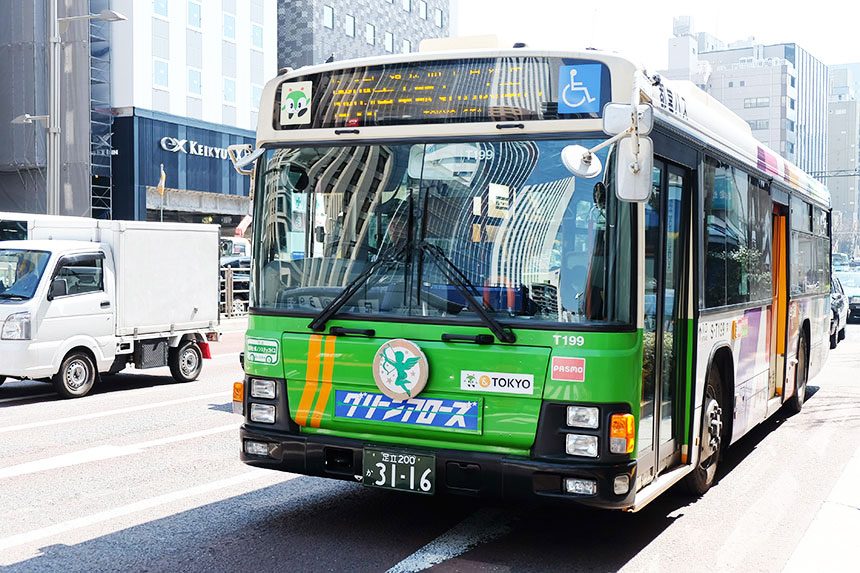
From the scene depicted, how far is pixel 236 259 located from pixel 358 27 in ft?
88.0

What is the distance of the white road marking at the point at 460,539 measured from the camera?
588cm

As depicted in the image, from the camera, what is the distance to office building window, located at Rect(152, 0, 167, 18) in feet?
132

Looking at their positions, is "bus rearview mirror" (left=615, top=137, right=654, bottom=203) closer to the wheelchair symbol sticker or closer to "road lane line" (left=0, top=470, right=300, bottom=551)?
the wheelchair symbol sticker

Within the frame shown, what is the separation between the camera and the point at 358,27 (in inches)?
2232

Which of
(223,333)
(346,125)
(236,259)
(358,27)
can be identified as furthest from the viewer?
(358,27)

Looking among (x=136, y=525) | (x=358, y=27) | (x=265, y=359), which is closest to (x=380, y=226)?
(x=265, y=359)

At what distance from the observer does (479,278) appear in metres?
5.80

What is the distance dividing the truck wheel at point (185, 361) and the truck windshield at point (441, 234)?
28.4 ft

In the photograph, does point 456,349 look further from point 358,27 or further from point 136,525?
point 358,27

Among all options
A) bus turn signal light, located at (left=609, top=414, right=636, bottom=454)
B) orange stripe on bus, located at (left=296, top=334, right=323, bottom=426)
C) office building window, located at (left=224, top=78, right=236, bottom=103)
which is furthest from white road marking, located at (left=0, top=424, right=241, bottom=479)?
office building window, located at (left=224, top=78, right=236, bottom=103)

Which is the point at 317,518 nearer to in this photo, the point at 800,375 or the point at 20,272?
the point at 800,375

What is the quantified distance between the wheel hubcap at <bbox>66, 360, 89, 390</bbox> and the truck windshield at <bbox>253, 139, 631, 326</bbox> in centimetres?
739

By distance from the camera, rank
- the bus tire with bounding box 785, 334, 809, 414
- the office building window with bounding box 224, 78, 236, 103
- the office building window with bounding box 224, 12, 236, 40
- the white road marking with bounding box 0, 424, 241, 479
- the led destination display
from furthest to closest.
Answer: the office building window with bounding box 224, 78, 236, 103 < the office building window with bounding box 224, 12, 236, 40 < the bus tire with bounding box 785, 334, 809, 414 < the white road marking with bounding box 0, 424, 241, 479 < the led destination display

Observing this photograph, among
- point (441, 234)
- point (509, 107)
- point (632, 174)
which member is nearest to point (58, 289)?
point (441, 234)
